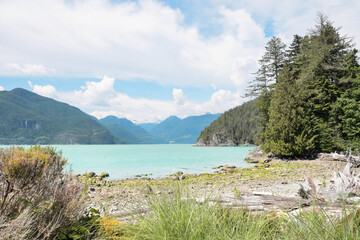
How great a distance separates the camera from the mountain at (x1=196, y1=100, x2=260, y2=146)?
12244 cm

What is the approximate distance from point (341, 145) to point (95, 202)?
76.4 feet

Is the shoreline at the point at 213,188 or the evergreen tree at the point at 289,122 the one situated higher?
the evergreen tree at the point at 289,122

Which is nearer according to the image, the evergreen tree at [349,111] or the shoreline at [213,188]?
the shoreline at [213,188]

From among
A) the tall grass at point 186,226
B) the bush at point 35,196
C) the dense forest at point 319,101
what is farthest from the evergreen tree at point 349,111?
the bush at point 35,196

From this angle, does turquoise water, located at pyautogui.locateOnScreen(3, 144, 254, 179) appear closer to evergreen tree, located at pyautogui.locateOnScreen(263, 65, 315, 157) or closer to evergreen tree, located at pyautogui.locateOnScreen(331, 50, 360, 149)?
evergreen tree, located at pyautogui.locateOnScreen(263, 65, 315, 157)

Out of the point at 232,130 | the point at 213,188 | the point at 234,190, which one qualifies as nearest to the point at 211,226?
the point at 213,188

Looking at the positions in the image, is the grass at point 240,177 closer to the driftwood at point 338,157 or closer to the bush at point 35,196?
the driftwood at point 338,157

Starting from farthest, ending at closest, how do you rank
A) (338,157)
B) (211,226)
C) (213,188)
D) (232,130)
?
(232,130) < (338,157) < (213,188) < (211,226)

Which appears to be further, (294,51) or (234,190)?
(294,51)

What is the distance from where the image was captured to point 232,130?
12638 centimetres

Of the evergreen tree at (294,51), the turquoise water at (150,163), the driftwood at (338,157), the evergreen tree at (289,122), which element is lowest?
the turquoise water at (150,163)

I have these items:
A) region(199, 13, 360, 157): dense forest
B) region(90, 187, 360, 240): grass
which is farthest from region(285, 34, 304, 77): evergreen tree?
region(90, 187, 360, 240): grass

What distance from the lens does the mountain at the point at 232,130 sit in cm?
12244

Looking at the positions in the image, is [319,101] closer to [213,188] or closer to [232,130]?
[213,188]
